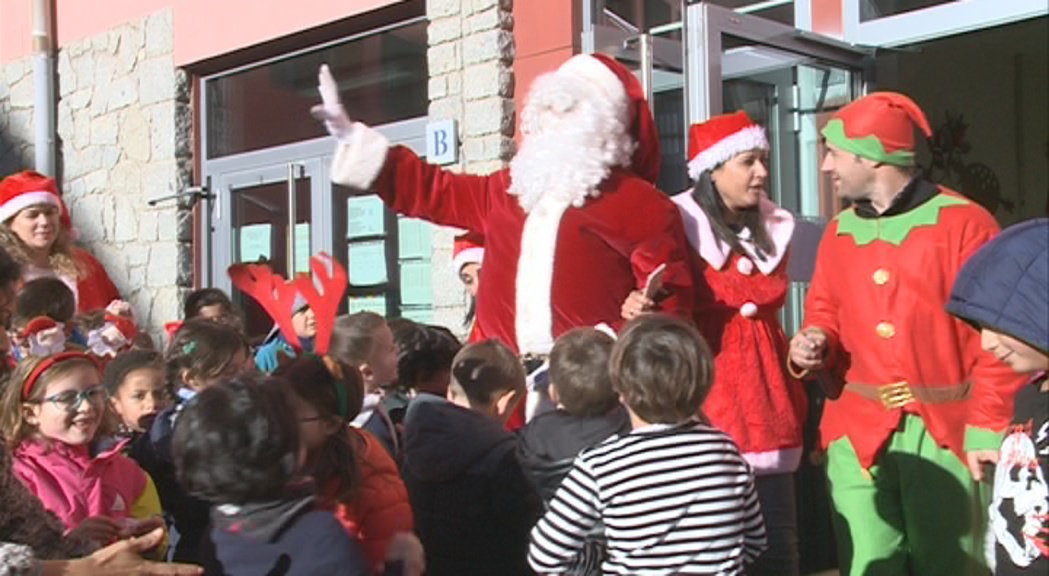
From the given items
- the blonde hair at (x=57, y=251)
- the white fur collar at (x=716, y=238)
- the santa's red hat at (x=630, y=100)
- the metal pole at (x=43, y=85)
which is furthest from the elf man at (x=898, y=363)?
the metal pole at (x=43, y=85)

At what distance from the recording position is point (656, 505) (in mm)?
2490

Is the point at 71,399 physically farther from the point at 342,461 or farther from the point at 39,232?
the point at 39,232

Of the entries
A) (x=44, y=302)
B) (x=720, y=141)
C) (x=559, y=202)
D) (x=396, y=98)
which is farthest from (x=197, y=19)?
(x=720, y=141)

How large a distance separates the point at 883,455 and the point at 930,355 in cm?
29

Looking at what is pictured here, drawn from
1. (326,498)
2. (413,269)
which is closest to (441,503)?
(326,498)

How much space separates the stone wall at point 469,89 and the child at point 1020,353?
3.63 m

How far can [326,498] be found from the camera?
8.25 ft

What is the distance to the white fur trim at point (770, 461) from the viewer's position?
3512 mm

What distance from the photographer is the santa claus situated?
143 inches

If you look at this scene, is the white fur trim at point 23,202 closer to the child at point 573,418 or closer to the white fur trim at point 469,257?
the white fur trim at point 469,257

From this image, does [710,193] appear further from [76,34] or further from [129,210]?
[76,34]

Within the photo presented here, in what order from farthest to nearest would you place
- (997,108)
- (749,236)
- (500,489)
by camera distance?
1. (997,108)
2. (749,236)
3. (500,489)

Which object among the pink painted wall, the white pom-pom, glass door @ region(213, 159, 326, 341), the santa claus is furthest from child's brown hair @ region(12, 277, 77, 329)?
glass door @ region(213, 159, 326, 341)

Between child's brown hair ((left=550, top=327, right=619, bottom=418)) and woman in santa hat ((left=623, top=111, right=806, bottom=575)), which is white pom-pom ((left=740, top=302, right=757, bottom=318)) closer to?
woman in santa hat ((left=623, top=111, right=806, bottom=575))
